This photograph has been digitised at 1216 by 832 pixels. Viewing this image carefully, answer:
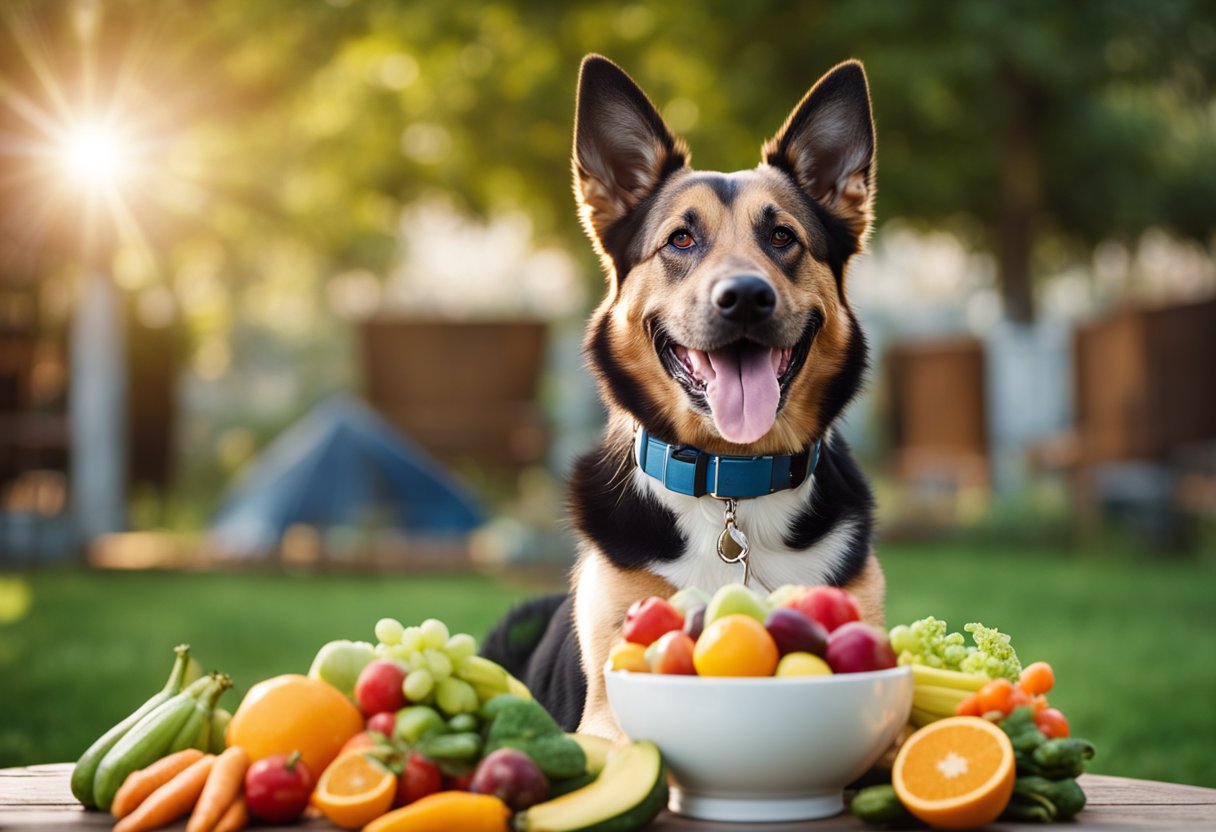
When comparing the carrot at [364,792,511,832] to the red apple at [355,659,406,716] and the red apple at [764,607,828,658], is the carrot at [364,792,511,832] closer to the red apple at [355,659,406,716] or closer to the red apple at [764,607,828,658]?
the red apple at [355,659,406,716]

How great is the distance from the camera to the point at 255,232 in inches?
850

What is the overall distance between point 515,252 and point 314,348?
1639 centimetres

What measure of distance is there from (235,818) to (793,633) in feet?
3.01

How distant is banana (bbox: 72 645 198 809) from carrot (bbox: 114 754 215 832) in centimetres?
19

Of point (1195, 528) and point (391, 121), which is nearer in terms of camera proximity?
point (1195, 528)

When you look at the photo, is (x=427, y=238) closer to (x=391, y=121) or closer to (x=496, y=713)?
(x=391, y=121)

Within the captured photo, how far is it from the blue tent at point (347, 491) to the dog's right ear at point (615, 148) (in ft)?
33.0

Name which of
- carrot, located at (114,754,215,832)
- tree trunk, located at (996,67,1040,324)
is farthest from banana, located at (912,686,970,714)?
tree trunk, located at (996,67,1040,324)

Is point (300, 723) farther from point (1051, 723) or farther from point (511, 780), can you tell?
point (1051, 723)

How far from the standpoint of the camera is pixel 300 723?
2.21 metres

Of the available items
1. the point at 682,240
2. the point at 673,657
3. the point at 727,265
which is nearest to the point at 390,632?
the point at 673,657

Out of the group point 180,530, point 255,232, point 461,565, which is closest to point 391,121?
point 255,232

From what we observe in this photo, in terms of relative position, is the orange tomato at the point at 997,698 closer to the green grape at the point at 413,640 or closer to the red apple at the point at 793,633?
the red apple at the point at 793,633

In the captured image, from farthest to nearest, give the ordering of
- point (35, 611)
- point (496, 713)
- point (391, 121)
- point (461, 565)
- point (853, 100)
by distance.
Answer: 1. point (391, 121)
2. point (461, 565)
3. point (35, 611)
4. point (853, 100)
5. point (496, 713)
